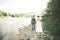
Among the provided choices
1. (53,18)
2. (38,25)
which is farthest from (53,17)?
(38,25)

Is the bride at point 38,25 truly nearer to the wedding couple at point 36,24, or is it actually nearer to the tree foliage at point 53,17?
the wedding couple at point 36,24

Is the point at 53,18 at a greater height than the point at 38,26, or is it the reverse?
the point at 53,18

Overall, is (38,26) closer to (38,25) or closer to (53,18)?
(38,25)

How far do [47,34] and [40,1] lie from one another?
17.8 inches

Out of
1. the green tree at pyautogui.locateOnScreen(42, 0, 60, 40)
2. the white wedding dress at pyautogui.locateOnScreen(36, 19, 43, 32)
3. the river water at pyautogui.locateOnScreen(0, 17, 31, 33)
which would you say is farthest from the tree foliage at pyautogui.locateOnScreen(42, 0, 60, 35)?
the river water at pyautogui.locateOnScreen(0, 17, 31, 33)

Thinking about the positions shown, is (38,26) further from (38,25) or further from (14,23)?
(14,23)

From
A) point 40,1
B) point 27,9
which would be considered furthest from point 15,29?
point 40,1

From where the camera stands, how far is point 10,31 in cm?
309

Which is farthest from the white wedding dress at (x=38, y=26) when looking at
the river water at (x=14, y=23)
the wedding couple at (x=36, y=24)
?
the river water at (x=14, y=23)

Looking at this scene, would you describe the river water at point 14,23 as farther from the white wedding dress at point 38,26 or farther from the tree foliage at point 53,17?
the tree foliage at point 53,17

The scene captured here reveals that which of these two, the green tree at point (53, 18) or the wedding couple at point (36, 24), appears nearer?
the green tree at point (53, 18)

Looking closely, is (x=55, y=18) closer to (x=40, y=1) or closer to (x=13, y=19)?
(x=40, y=1)

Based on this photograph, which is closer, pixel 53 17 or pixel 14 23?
pixel 53 17

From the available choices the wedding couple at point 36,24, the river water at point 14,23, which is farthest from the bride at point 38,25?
the river water at point 14,23
